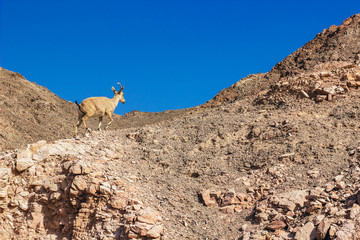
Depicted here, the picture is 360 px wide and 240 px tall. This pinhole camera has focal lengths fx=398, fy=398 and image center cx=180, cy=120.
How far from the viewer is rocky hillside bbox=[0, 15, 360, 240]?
923 cm

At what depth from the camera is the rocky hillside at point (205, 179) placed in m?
9.23

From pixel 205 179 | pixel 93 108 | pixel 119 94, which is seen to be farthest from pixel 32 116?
pixel 205 179

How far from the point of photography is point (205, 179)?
11531 mm

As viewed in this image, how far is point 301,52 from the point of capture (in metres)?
22.4

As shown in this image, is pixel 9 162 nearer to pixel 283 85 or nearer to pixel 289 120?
pixel 289 120

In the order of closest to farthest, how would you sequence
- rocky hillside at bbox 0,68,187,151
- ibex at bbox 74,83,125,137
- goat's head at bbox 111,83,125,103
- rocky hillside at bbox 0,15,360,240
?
1. rocky hillside at bbox 0,15,360,240
2. ibex at bbox 74,83,125,137
3. goat's head at bbox 111,83,125,103
4. rocky hillside at bbox 0,68,187,151

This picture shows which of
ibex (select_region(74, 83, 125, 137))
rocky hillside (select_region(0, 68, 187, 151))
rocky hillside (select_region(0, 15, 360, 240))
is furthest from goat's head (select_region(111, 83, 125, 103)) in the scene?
rocky hillside (select_region(0, 68, 187, 151))

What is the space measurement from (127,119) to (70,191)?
3415 centimetres

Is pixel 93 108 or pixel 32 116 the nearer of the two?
pixel 93 108

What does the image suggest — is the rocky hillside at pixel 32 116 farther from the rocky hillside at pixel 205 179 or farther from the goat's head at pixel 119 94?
the rocky hillside at pixel 205 179

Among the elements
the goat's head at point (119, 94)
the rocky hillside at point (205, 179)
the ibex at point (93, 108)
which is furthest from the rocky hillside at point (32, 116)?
the rocky hillside at point (205, 179)

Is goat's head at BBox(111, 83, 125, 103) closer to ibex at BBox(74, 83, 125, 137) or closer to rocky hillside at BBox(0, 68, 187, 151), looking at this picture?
ibex at BBox(74, 83, 125, 137)

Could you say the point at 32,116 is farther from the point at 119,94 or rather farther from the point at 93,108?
the point at 93,108

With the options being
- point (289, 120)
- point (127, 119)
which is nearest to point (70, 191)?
point (289, 120)
